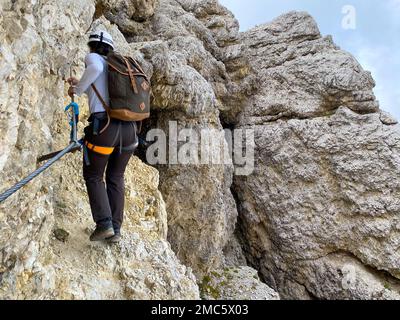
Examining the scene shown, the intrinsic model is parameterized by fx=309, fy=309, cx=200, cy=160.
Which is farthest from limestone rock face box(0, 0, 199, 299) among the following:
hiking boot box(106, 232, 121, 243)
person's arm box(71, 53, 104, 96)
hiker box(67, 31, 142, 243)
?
person's arm box(71, 53, 104, 96)

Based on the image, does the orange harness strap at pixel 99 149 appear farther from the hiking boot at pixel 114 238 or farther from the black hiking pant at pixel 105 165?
the hiking boot at pixel 114 238

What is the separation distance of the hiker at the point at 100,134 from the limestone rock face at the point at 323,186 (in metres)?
15.2

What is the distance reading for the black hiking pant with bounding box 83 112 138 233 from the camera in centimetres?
501

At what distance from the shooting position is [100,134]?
495 centimetres

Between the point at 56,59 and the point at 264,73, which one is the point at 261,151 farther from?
the point at 56,59

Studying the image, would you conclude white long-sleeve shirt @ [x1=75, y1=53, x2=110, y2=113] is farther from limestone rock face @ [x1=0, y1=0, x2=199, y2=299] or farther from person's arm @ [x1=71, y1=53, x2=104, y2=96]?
limestone rock face @ [x1=0, y1=0, x2=199, y2=299]

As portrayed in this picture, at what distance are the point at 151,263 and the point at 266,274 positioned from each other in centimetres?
1494

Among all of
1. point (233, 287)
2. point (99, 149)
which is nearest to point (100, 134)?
point (99, 149)

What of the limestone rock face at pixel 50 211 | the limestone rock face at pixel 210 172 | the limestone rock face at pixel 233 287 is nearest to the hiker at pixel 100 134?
the limestone rock face at pixel 50 211

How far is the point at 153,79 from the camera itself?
11.5 metres

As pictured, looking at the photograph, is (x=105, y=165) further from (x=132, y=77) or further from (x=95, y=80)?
(x=132, y=77)

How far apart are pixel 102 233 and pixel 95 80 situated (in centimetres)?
254

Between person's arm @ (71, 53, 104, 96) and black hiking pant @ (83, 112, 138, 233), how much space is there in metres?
0.47

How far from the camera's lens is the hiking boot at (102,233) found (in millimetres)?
5219
